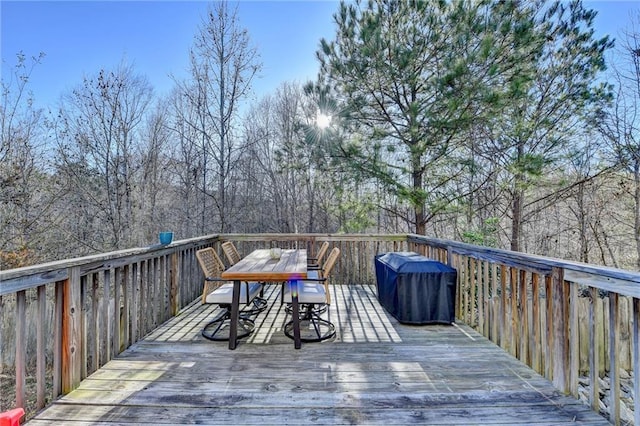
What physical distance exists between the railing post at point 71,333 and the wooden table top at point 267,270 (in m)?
1.08

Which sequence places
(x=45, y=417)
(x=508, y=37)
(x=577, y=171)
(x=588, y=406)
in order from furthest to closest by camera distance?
(x=577, y=171)
(x=508, y=37)
(x=588, y=406)
(x=45, y=417)

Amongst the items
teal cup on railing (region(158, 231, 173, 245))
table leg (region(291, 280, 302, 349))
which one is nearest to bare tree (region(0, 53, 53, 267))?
teal cup on railing (region(158, 231, 173, 245))

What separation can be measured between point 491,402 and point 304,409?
3.89 feet

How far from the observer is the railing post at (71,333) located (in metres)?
2.12

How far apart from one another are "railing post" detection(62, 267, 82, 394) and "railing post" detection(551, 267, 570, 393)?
3292 mm

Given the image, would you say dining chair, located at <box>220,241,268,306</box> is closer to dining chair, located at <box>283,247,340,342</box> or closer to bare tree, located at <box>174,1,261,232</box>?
dining chair, located at <box>283,247,340,342</box>

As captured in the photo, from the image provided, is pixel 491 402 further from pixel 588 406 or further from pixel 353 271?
pixel 353 271

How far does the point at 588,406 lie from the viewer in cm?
199

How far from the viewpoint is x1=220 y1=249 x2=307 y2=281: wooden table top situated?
291 cm

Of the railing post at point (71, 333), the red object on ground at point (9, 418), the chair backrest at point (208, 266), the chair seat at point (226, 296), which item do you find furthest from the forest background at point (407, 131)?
the red object on ground at point (9, 418)

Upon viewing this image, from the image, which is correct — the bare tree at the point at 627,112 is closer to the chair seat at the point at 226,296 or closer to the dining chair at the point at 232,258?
the dining chair at the point at 232,258

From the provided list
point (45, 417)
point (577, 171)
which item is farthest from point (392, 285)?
point (577, 171)

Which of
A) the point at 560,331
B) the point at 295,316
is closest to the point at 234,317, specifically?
the point at 295,316

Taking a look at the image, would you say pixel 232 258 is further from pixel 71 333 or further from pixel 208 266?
pixel 71 333
